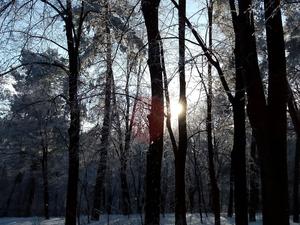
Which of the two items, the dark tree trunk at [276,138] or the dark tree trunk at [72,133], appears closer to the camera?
the dark tree trunk at [276,138]

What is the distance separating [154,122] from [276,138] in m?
3.98

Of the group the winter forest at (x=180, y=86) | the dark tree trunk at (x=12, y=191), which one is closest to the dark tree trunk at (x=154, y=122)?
the winter forest at (x=180, y=86)

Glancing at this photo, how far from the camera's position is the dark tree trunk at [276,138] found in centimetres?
681

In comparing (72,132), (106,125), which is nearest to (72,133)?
(72,132)

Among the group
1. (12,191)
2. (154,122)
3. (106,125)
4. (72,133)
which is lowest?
(12,191)

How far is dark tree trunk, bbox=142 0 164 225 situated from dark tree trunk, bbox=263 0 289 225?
360 centimetres

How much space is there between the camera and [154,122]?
10547 mm

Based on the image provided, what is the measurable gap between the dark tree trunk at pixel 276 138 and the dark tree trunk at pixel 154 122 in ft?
11.8

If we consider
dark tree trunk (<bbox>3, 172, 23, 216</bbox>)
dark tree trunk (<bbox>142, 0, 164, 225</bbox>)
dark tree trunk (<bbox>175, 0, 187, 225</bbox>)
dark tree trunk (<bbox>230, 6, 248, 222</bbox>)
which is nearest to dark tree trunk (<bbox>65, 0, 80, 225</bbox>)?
dark tree trunk (<bbox>175, 0, 187, 225</bbox>)

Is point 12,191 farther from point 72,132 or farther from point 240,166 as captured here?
point 240,166

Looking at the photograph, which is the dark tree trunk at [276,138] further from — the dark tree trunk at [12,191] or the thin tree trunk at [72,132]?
the dark tree trunk at [12,191]

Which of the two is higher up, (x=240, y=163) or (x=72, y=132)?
(x=72, y=132)

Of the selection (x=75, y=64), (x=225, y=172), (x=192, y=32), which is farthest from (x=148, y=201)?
(x=225, y=172)

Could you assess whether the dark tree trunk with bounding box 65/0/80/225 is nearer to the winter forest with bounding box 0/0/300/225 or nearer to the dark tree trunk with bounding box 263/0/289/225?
the winter forest with bounding box 0/0/300/225
